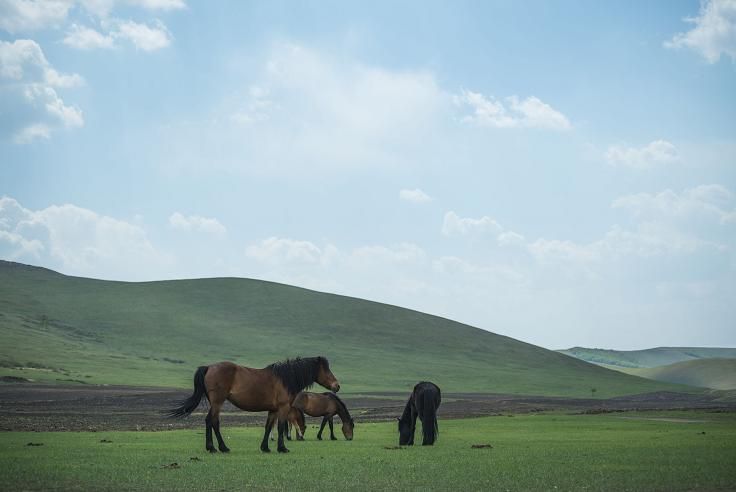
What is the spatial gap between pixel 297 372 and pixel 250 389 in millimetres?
1450

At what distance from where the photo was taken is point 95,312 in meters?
132

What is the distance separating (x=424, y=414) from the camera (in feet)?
72.2

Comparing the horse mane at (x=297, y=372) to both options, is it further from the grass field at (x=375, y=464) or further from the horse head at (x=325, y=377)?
the grass field at (x=375, y=464)

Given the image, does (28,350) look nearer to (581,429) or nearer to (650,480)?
(581,429)

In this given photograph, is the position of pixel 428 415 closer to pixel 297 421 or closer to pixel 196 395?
pixel 297 421

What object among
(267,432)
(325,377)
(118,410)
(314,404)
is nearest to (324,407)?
(314,404)

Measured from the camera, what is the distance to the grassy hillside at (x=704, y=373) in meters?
148

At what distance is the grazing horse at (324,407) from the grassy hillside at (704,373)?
13558cm

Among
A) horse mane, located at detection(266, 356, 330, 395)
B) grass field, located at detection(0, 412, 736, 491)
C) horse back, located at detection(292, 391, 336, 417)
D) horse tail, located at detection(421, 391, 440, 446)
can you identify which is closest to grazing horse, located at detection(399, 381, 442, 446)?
horse tail, located at detection(421, 391, 440, 446)

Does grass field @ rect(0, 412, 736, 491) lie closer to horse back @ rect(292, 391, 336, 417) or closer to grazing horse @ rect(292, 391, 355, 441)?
grazing horse @ rect(292, 391, 355, 441)

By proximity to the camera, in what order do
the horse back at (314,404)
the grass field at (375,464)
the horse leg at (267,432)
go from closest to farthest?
the grass field at (375,464), the horse leg at (267,432), the horse back at (314,404)

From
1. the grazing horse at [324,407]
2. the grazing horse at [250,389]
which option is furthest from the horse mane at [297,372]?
the grazing horse at [324,407]

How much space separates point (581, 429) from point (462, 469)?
634 inches

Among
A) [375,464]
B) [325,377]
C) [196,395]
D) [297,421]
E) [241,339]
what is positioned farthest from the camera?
[241,339]
